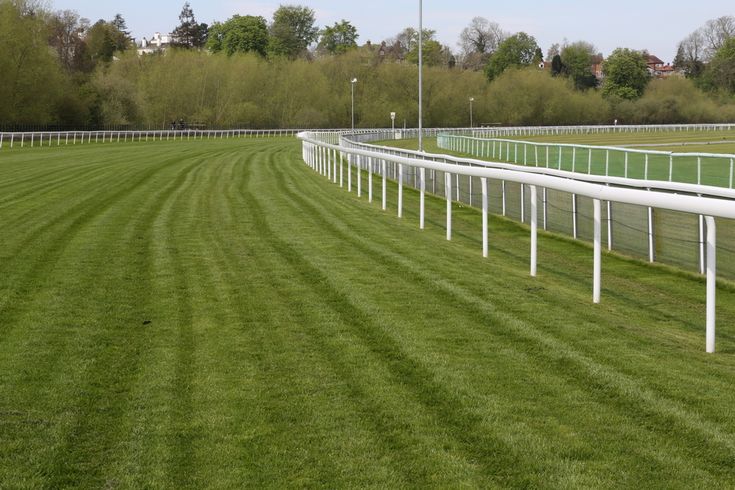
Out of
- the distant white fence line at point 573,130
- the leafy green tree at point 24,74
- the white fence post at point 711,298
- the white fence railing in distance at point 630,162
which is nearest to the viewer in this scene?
the white fence post at point 711,298

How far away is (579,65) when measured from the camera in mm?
169500

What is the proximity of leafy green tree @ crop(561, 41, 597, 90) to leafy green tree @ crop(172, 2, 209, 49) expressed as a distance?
208 ft

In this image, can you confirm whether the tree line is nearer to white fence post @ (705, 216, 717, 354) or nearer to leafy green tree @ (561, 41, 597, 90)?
leafy green tree @ (561, 41, 597, 90)

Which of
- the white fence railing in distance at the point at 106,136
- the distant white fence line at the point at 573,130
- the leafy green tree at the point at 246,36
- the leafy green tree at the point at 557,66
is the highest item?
the leafy green tree at the point at 246,36

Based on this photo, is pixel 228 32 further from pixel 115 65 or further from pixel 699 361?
pixel 699 361

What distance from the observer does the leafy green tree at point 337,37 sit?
184625 mm

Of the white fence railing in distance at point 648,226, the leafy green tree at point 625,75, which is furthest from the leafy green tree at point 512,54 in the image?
the white fence railing in distance at point 648,226

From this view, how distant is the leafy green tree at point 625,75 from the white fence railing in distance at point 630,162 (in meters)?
91.1

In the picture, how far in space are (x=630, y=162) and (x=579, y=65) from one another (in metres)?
140

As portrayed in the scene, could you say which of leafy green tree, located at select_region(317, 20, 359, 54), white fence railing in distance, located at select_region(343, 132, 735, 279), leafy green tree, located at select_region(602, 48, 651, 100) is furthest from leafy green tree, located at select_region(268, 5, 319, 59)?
white fence railing in distance, located at select_region(343, 132, 735, 279)

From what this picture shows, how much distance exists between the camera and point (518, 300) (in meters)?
8.74

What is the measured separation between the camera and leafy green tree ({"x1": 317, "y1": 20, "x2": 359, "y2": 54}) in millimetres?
184625

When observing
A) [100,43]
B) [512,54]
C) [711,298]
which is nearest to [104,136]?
[100,43]

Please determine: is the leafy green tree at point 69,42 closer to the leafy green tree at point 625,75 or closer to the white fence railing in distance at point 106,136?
the white fence railing in distance at point 106,136
